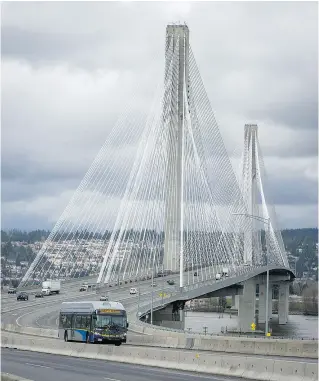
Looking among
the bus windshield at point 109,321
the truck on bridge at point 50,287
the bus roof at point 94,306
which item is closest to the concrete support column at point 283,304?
the truck on bridge at point 50,287

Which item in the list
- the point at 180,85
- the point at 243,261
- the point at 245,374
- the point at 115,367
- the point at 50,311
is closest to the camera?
the point at 245,374

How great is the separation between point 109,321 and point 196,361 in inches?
515

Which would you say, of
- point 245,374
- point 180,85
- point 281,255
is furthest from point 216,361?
point 281,255

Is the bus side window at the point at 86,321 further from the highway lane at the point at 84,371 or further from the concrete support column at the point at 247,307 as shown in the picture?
the concrete support column at the point at 247,307

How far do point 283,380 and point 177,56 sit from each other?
59.4 metres

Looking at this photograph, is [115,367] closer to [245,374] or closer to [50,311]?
[245,374]

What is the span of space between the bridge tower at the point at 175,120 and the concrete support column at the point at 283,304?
40581 millimetres

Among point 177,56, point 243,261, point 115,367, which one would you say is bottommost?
point 115,367

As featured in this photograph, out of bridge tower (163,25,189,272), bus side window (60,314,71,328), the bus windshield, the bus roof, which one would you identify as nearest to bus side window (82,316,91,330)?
the bus roof

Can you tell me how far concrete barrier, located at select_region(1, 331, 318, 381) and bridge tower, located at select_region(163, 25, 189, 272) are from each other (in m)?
37.6

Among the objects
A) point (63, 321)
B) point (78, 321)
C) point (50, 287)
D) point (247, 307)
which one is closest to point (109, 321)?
point (78, 321)

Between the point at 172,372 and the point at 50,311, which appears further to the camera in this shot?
the point at 50,311

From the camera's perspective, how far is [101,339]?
4181cm

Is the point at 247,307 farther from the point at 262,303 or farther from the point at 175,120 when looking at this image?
the point at 175,120
